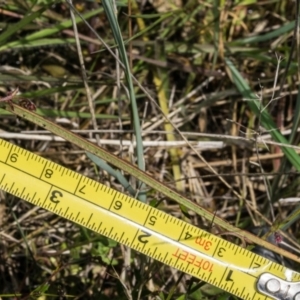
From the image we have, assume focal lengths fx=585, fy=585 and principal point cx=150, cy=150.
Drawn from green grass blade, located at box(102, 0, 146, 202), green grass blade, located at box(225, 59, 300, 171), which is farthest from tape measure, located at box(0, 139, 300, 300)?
green grass blade, located at box(225, 59, 300, 171)

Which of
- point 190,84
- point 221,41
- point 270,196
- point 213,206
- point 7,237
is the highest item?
point 221,41

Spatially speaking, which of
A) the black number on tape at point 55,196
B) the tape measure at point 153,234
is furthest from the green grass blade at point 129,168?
the black number on tape at point 55,196

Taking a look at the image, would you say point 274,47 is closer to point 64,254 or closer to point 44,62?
point 44,62

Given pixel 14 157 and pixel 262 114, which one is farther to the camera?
pixel 262 114

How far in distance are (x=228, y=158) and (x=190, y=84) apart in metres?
0.33

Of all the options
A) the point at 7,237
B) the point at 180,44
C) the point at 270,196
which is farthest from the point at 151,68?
the point at 7,237

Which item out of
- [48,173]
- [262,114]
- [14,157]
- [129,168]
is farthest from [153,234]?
[262,114]

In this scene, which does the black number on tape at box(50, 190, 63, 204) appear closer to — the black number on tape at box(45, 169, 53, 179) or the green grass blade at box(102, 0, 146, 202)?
the black number on tape at box(45, 169, 53, 179)

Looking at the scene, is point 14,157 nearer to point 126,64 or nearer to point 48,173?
point 48,173

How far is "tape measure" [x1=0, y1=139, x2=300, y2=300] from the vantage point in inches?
66.7

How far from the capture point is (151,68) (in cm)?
230

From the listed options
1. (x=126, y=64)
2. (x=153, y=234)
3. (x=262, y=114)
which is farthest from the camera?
(x=262, y=114)

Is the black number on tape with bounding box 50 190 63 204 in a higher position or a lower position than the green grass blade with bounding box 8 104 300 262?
lower

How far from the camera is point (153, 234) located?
67.4 inches
